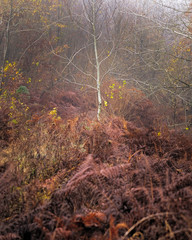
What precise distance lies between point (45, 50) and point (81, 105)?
4.73 meters

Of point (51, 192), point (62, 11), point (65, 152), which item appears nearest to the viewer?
point (51, 192)

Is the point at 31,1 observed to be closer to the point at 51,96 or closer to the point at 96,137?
the point at 51,96

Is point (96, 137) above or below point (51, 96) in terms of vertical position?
above

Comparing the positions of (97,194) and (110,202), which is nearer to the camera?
(110,202)

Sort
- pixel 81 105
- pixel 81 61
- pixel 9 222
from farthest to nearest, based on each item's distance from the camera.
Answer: pixel 81 61 < pixel 81 105 < pixel 9 222

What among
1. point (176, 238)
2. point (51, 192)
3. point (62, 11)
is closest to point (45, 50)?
point (62, 11)

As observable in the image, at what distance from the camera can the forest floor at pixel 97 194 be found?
1.63 m

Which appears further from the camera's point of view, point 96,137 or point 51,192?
point 96,137

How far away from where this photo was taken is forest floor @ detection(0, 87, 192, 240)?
5.34 ft

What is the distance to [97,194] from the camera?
2.23 m

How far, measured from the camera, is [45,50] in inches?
498

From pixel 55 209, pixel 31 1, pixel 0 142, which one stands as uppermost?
pixel 31 1

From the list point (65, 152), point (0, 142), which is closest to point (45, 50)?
point (0, 142)

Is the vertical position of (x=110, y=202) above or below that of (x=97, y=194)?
→ above
